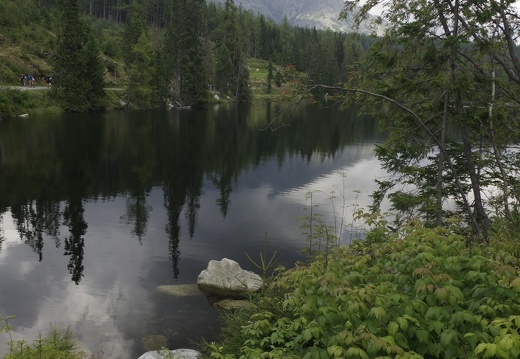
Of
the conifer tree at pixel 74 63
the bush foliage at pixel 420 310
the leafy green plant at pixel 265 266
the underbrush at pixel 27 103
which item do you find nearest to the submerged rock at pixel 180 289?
the leafy green plant at pixel 265 266

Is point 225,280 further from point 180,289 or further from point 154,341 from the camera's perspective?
point 154,341

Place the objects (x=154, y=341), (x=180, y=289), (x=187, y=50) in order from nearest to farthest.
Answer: (x=154, y=341) → (x=180, y=289) → (x=187, y=50)

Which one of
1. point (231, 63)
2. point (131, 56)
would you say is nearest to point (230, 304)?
point (131, 56)

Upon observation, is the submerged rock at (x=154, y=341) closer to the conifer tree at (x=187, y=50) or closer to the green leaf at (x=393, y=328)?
the green leaf at (x=393, y=328)

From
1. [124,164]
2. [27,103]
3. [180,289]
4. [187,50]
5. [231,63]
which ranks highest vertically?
[187,50]

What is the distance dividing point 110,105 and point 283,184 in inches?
2239

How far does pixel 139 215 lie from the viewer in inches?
898

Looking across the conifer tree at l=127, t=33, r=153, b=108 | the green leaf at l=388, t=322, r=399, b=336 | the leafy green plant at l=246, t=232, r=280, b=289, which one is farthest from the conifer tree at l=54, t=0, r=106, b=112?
the green leaf at l=388, t=322, r=399, b=336

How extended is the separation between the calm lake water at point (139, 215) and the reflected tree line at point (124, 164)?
0.37 feet

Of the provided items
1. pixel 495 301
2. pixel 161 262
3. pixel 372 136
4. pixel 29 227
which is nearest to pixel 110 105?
pixel 372 136

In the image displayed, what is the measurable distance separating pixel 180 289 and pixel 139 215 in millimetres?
8950

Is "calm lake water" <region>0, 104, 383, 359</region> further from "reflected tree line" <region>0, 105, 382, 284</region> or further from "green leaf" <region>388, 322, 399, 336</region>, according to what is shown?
"green leaf" <region>388, 322, 399, 336</region>

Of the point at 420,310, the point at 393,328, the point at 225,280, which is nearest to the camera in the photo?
the point at 393,328

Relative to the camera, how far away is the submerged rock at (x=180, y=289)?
48.2ft
